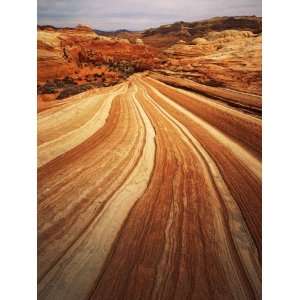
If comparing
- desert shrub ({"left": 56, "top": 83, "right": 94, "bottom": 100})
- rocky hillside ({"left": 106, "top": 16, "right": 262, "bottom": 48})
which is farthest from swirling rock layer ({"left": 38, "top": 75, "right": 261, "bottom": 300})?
rocky hillside ({"left": 106, "top": 16, "right": 262, "bottom": 48})

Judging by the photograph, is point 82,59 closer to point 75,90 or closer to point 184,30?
point 75,90

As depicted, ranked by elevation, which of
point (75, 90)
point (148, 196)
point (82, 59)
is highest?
point (82, 59)

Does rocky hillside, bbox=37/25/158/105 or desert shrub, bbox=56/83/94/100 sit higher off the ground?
rocky hillside, bbox=37/25/158/105

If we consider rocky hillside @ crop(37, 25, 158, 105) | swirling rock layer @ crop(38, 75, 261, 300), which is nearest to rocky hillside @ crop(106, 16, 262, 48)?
rocky hillside @ crop(37, 25, 158, 105)

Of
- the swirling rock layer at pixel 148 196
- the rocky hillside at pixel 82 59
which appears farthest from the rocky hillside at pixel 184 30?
the swirling rock layer at pixel 148 196

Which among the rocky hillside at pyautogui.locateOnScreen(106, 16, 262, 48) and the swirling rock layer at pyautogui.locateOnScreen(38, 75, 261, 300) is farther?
the rocky hillside at pyautogui.locateOnScreen(106, 16, 262, 48)

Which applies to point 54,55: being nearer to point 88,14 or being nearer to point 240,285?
point 88,14

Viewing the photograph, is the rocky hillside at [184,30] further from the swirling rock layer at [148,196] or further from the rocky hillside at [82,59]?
the swirling rock layer at [148,196]

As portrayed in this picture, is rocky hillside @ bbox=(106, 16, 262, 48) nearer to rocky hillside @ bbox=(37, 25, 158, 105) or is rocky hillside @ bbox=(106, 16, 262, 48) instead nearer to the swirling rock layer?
rocky hillside @ bbox=(37, 25, 158, 105)

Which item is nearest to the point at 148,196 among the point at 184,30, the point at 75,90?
the point at 75,90

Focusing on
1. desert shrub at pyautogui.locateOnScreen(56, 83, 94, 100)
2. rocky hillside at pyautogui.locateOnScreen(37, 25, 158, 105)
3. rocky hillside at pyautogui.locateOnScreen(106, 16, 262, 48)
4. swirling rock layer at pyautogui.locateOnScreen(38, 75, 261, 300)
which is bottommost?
swirling rock layer at pyautogui.locateOnScreen(38, 75, 261, 300)
